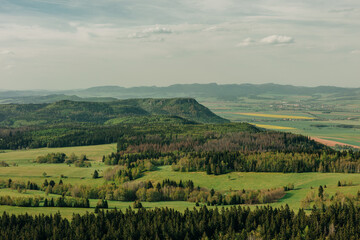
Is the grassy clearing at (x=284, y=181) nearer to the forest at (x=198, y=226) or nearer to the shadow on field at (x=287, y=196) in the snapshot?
the shadow on field at (x=287, y=196)

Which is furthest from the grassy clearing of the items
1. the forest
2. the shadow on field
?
the forest

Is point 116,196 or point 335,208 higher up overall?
point 335,208

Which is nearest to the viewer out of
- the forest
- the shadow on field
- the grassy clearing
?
the forest

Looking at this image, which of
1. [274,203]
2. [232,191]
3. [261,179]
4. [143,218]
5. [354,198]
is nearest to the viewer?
[143,218]

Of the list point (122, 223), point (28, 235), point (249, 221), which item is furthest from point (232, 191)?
point (28, 235)

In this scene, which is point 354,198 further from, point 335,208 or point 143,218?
point 143,218

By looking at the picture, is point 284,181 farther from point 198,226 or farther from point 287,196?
point 198,226

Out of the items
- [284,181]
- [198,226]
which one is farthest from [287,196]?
[198,226]

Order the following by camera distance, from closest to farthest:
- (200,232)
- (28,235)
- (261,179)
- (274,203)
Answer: (28,235)
(200,232)
(274,203)
(261,179)

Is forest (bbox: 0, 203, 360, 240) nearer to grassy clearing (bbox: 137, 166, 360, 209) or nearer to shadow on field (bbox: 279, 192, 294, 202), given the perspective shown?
shadow on field (bbox: 279, 192, 294, 202)

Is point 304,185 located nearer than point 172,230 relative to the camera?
No
